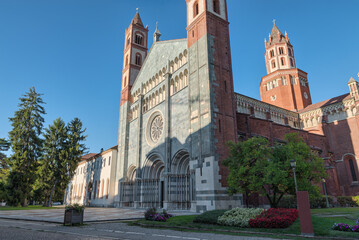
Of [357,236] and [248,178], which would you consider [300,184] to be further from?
[357,236]

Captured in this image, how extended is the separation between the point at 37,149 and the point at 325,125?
44.5m

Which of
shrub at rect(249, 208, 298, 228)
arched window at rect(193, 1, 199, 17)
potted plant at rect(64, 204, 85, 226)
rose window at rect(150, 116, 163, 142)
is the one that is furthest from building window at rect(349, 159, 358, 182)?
potted plant at rect(64, 204, 85, 226)

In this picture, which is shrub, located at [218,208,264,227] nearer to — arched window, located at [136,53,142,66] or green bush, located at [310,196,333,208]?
green bush, located at [310,196,333,208]

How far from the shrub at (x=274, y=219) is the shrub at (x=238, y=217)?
1.05 feet

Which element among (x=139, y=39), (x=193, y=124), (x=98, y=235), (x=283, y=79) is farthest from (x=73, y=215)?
(x=283, y=79)

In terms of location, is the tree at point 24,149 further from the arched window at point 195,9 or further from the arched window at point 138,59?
the arched window at point 195,9

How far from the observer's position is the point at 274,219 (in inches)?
413

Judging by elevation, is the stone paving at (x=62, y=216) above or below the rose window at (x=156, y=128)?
below

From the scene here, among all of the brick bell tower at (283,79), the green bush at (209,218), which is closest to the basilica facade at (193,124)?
the brick bell tower at (283,79)

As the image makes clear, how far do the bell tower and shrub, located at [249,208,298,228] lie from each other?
94.1ft

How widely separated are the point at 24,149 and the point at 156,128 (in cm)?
2023

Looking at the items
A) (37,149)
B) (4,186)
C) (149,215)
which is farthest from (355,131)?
(4,186)

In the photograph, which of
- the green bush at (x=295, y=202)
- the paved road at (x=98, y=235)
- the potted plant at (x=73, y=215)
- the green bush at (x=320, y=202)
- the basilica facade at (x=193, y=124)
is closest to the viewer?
the paved road at (x=98, y=235)

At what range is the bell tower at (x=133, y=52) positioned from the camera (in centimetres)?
3750
